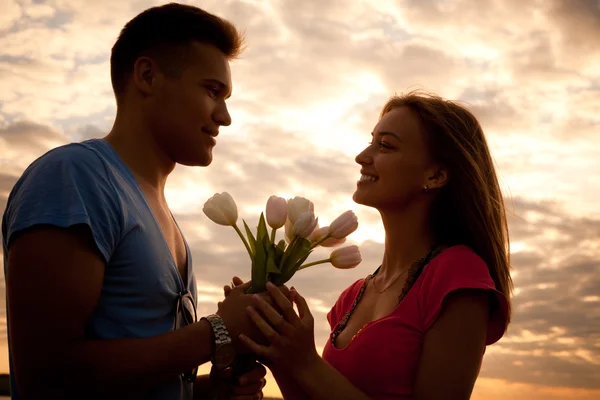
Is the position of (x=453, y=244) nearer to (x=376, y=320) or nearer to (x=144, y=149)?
(x=376, y=320)

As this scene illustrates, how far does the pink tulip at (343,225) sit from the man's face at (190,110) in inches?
35.9

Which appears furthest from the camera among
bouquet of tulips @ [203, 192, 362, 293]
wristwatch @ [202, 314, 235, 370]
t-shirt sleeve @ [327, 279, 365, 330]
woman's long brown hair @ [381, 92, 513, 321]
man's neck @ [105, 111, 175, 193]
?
t-shirt sleeve @ [327, 279, 365, 330]

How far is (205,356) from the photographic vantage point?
3287mm

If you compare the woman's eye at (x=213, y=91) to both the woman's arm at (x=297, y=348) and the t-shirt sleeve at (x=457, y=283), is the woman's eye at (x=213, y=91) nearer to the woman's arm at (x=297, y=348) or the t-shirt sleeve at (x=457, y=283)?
the woman's arm at (x=297, y=348)

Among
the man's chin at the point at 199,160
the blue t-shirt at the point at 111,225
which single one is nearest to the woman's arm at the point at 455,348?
the blue t-shirt at the point at 111,225

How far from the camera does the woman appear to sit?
146 inches

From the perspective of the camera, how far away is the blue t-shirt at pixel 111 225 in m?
3.00

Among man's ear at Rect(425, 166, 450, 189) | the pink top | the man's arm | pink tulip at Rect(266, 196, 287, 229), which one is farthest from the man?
man's ear at Rect(425, 166, 450, 189)

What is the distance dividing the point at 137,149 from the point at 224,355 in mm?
1383

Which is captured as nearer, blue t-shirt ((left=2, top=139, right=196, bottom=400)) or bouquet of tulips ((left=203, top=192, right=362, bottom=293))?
blue t-shirt ((left=2, top=139, right=196, bottom=400))

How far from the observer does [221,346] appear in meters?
3.33

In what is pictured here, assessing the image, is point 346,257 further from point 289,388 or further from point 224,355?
point 289,388

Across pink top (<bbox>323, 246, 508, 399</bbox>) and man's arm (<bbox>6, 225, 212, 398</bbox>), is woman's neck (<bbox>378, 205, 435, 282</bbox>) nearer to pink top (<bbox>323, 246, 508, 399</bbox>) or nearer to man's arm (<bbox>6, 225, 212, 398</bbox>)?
pink top (<bbox>323, 246, 508, 399</bbox>)

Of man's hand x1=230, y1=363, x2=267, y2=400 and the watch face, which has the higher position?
the watch face
